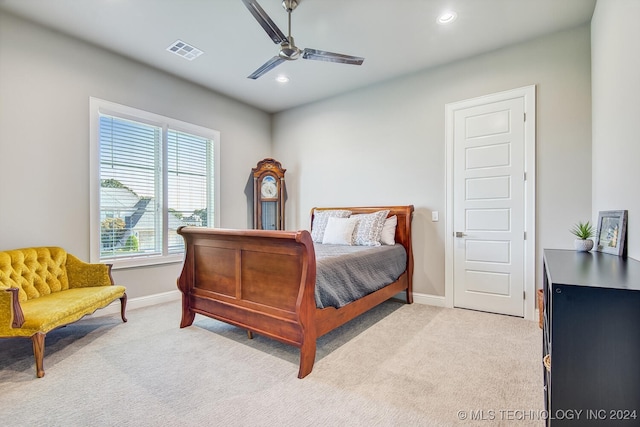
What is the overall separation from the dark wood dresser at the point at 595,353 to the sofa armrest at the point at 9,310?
3.04 metres

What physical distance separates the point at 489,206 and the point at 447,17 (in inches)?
76.8

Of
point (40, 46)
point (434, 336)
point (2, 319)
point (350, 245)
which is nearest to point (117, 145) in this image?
point (40, 46)

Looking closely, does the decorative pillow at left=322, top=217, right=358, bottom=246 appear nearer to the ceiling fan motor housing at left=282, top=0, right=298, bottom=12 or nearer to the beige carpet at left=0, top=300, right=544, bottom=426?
the beige carpet at left=0, top=300, right=544, bottom=426

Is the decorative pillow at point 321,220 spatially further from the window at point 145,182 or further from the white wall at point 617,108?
the white wall at point 617,108

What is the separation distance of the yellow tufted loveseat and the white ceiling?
2181 millimetres

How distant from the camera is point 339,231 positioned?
12.4 ft

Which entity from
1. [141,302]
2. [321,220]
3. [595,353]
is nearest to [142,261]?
[141,302]

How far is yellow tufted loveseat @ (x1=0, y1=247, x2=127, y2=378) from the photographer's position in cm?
205

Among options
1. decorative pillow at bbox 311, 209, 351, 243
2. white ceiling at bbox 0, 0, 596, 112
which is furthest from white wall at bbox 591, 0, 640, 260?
decorative pillow at bbox 311, 209, 351, 243

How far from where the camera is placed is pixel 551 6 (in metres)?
2.60

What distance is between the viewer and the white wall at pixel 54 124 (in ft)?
8.83

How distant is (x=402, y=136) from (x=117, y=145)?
11.3ft

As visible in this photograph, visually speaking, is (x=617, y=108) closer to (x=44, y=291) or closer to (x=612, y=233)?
(x=612, y=233)

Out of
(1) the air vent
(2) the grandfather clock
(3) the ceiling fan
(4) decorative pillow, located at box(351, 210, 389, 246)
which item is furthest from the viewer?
(2) the grandfather clock
